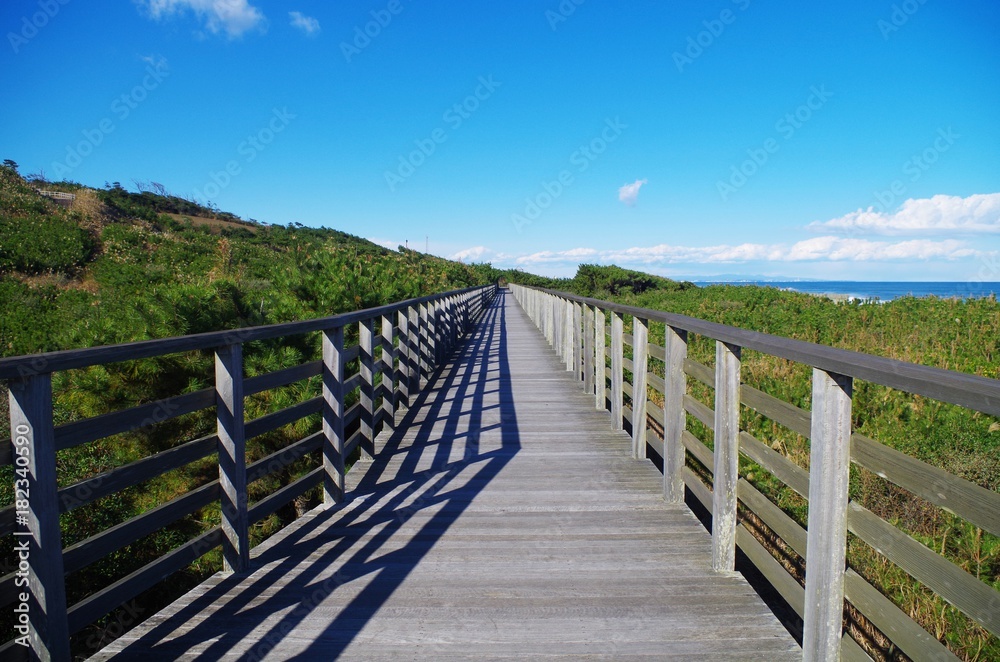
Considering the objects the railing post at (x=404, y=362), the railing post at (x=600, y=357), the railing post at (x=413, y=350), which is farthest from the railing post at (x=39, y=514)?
the railing post at (x=600, y=357)

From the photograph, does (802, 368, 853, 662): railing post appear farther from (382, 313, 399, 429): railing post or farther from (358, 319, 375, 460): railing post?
(382, 313, 399, 429): railing post

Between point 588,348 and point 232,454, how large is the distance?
15.4ft

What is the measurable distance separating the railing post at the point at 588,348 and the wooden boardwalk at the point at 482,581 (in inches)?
91.0

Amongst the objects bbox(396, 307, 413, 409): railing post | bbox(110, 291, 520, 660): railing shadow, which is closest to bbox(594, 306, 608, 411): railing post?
bbox(110, 291, 520, 660): railing shadow

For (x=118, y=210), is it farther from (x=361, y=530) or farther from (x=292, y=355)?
A: (x=361, y=530)

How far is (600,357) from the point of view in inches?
236

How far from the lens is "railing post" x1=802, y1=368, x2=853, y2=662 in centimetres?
169

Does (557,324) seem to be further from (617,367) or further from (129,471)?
(129,471)

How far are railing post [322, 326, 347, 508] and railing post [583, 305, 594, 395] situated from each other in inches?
139

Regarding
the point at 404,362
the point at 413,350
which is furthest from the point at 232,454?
the point at 413,350

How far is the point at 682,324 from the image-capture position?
9.98 feet

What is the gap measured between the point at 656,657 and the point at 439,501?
1.79 meters

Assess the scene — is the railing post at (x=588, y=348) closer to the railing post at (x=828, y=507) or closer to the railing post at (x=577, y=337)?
the railing post at (x=577, y=337)

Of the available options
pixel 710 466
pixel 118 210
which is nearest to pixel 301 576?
pixel 710 466
